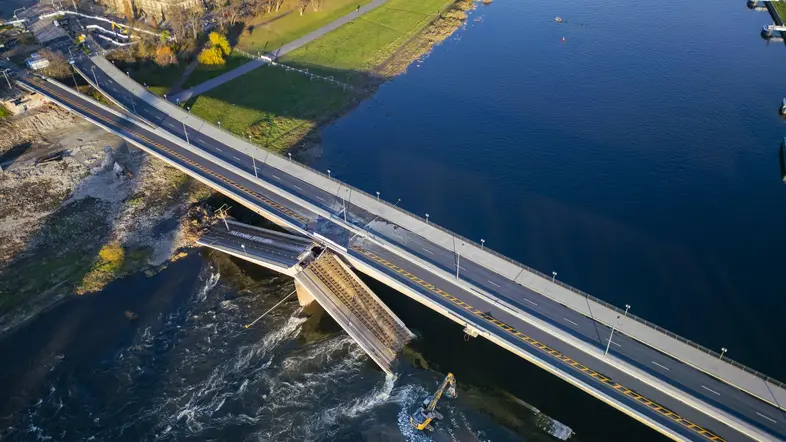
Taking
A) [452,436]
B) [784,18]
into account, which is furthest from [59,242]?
[784,18]

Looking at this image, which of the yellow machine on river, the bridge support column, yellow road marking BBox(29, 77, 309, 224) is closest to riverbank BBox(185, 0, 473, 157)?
yellow road marking BBox(29, 77, 309, 224)

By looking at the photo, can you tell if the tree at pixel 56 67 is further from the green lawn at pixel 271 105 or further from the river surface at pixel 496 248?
the river surface at pixel 496 248

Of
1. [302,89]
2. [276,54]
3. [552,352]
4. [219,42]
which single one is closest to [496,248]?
[552,352]

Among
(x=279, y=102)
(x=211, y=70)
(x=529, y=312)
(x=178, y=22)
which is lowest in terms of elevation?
(x=279, y=102)

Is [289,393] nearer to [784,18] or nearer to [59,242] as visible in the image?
[59,242]

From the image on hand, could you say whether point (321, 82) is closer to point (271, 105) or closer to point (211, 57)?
point (271, 105)

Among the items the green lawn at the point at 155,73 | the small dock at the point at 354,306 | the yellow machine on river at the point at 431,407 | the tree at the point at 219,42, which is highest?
the tree at the point at 219,42

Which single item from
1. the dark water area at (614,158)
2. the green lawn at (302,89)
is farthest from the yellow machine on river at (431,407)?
the green lawn at (302,89)
